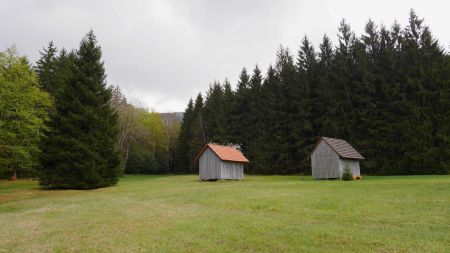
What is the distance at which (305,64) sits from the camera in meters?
56.6

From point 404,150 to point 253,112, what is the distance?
87.7ft

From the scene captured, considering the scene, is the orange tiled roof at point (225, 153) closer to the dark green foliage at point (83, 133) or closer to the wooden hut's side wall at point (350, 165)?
the dark green foliage at point (83, 133)

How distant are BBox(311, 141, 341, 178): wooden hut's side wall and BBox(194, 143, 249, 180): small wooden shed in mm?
9793

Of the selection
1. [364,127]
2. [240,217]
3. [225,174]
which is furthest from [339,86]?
[240,217]

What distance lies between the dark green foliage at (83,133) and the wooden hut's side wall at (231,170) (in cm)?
1243

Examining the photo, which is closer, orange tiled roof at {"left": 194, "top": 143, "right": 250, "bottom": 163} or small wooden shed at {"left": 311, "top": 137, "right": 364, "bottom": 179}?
small wooden shed at {"left": 311, "top": 137, "right": 364, "bottom": 179}

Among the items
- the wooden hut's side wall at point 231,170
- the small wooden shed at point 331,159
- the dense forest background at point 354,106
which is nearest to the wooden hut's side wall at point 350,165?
the small wooden shed at point 331,159

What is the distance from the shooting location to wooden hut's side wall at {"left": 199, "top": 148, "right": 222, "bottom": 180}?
129 feet

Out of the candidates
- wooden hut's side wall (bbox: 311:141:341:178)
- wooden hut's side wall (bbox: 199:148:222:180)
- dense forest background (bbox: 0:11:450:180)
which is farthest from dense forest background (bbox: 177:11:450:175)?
wooden hut's side wall (bbox: 199:148:222:180)

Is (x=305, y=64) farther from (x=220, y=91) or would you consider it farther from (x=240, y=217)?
(x=240, y=217)

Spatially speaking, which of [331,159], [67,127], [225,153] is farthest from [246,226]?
[225,153]

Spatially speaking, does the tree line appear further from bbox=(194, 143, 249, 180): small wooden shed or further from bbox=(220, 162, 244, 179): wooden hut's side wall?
bbox=(220, 162, 244, 179): wooden hut's side wall

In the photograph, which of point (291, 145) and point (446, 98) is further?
point (291, 145)

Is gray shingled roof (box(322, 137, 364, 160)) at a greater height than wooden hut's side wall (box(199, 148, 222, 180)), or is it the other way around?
gray shingled roof (box(322, 137, 364, 160))
